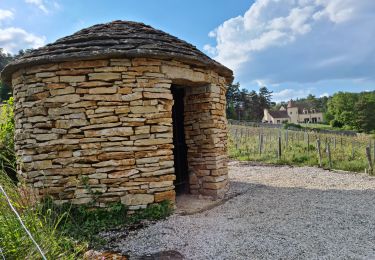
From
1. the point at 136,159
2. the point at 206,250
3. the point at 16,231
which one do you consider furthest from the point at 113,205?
the point at 16,231

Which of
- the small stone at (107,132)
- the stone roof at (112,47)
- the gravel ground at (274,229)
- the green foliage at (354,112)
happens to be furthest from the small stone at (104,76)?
the green foliage at (354,112)

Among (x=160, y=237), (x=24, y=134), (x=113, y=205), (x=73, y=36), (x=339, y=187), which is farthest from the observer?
(x=339, y=187)

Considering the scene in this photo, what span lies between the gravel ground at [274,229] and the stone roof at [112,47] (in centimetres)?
283

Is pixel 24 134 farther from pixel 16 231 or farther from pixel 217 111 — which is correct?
pixel 217 111

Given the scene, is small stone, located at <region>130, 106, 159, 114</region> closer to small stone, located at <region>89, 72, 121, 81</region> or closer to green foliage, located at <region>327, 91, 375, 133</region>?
small stone, located at <region>89, 72, 121, 81</region>

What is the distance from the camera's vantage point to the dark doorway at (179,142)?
7.15 meters

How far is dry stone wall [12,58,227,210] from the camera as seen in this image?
15.9ft

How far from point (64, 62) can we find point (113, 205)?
253cm

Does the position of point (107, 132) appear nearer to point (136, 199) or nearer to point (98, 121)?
point (98, 121)

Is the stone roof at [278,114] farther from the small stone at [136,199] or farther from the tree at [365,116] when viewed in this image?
the small stone at [136,199]

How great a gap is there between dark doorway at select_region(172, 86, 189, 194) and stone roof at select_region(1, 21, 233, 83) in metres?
1.35

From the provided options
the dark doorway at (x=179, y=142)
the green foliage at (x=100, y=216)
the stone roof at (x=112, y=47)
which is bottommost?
the green foliage at (x=100, y=216)

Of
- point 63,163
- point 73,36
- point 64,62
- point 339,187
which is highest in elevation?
point 73,36

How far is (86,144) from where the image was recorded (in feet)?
15.9
